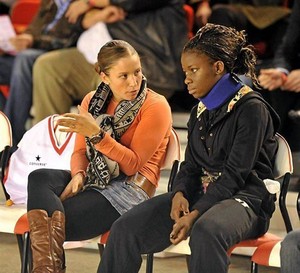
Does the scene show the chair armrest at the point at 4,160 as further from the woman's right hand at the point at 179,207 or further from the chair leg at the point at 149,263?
the woman's right hand at the point at 179,207

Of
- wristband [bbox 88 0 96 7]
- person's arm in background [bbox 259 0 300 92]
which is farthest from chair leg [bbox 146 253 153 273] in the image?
wristband [bbox 88 0 96 7]

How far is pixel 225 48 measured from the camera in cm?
383

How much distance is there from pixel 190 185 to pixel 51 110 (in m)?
2.11

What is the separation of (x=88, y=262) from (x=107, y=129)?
1.17m

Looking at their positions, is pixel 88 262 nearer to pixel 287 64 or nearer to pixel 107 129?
pixel 107 129

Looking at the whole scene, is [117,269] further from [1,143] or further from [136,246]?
[1,143]

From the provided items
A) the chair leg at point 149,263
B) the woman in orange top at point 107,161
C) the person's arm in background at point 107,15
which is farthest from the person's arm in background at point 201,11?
the chair leg at point 149,263

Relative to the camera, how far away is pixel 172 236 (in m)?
3.70

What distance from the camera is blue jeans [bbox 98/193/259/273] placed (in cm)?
353

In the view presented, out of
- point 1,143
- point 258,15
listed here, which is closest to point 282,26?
point 258,15

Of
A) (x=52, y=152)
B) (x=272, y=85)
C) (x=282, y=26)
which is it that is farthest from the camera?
(x=282, y=26)

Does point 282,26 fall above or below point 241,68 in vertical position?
below

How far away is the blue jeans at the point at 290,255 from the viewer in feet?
11.5

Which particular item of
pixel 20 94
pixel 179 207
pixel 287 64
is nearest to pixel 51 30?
pixel 20 94
